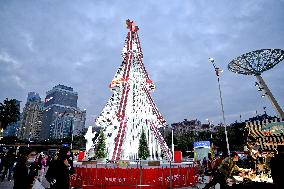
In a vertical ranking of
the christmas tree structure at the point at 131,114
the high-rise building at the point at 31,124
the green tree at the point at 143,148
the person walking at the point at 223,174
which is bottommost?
the person walking at the point at 223,174

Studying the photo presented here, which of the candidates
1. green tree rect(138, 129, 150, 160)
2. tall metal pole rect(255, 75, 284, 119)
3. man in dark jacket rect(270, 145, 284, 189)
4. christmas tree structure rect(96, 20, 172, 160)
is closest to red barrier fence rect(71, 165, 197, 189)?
christmas tree structure rect(96, 20, 172, 160)

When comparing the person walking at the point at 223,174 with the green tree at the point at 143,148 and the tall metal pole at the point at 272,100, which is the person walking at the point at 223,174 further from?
the tall metal pole at the point at 272,100

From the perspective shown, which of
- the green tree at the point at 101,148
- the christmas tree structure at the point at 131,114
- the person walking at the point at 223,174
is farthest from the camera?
the green tree at the point at 101,148

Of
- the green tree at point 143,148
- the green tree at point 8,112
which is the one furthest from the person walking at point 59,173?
the green tree at point 8,112

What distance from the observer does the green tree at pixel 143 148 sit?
2228cm

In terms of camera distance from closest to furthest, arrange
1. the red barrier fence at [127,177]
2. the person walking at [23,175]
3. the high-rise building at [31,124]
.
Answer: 1. the person walking at [23,175]
2. the red barrier fence at [127,177]
3. the high-rise building at [31,124]

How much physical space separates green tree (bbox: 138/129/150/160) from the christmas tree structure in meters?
0.32

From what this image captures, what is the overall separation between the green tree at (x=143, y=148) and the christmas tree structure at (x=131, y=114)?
12.8 inches

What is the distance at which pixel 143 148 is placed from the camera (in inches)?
881

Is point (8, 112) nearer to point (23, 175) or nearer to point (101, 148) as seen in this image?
point (101, 148)

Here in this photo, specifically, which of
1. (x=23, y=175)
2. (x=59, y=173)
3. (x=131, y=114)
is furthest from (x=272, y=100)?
(x=23, y=175)

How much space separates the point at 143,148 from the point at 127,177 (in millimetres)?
9417

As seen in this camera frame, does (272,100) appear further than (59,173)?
Yes

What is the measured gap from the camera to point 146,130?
853 inches
